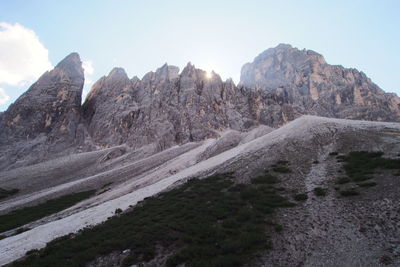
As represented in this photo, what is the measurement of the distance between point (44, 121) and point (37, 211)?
301 feet

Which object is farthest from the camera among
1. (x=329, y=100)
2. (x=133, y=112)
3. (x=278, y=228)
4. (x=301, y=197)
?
(x=329, y=100)

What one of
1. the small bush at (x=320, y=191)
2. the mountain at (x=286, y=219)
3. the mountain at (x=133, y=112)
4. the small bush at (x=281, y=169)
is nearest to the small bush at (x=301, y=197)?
the mountain at (x=286, y=219)

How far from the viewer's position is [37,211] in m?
39.8

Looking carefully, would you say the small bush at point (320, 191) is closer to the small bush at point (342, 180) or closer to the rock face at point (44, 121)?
the small bush at point (342, 180)

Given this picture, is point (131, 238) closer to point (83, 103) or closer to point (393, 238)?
point (393, 238)

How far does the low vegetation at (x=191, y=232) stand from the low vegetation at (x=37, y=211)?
21.2 metres

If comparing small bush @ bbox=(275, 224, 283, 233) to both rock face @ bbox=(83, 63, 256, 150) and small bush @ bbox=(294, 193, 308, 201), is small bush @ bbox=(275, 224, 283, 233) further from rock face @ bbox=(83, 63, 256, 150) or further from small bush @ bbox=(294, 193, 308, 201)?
rock face @ bbox=(83, 63, 256, 150)

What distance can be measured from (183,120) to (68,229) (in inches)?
3523

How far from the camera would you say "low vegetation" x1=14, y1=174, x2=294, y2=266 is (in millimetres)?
12016

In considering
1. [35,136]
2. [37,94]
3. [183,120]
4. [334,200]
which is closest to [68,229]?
[334,200]

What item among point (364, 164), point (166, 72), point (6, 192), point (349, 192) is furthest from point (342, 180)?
point (166, 72)

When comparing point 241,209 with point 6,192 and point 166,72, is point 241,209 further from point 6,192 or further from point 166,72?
point 166,72

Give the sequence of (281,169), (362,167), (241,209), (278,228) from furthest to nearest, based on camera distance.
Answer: (281,169), (362,167), (241,209), (278,228)

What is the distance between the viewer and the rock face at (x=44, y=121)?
10481 cm
